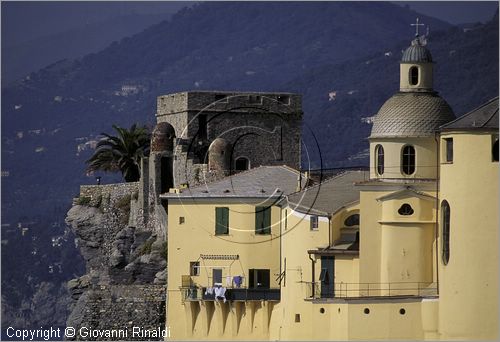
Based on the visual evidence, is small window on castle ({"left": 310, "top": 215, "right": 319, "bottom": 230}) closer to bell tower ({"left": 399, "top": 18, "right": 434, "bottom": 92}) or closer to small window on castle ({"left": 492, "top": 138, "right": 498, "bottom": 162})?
bell tower ({"left": 399, "top": 18, "right": 434, "bottom": 92})

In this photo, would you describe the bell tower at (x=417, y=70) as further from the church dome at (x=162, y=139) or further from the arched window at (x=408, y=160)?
the church dome at (x=162, y=139)

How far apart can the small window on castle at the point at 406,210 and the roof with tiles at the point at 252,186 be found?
1150 centimetres

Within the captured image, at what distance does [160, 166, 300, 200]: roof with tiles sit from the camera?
93850 millimetres

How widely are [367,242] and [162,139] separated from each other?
984 inches

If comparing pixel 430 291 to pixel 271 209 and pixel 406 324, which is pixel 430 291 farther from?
pixel 271 209

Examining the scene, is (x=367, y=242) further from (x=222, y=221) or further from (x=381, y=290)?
(x=222, y=221)

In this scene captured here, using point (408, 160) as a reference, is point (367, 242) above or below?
below

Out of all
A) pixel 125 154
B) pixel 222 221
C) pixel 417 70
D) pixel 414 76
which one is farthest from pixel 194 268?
pixel 125 154

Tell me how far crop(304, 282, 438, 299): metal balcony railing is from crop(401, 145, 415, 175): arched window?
12.7 feet

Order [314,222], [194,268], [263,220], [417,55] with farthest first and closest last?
[194,268]
[263,220]
[314,222]
[417,55]

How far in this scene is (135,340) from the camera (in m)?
96.1

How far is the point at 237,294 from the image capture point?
305ft

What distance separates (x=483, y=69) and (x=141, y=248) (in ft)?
277

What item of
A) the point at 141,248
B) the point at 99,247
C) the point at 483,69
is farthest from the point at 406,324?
the point at 483,69
